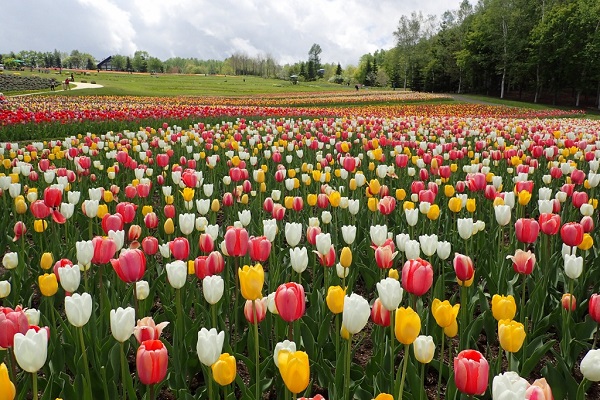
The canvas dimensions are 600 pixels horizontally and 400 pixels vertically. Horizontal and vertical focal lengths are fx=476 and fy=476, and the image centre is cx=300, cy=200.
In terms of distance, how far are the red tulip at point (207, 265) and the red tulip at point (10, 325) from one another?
83 centimetres

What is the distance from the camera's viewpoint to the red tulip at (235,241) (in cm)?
251

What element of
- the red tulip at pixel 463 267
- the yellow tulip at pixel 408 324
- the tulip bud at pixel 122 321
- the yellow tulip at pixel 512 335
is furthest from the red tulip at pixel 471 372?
the tulip bud at pixel 122 321

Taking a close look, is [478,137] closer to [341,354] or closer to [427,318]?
[427,318]

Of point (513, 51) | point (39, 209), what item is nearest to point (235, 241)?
point (39, 209)

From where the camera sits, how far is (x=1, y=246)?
4078mm

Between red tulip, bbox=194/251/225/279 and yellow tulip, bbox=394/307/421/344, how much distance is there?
3.68ft

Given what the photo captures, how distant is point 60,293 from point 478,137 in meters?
9.19

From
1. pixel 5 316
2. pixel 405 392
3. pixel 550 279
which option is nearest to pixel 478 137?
pixel 550 279

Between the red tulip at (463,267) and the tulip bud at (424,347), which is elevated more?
the red tulip at (463,267)

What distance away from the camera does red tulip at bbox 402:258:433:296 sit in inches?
76.6

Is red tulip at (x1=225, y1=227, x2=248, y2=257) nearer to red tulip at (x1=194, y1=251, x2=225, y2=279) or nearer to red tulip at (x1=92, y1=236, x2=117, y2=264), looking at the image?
red tulip at (x1=194, y1=251, x2=225, y2=279)

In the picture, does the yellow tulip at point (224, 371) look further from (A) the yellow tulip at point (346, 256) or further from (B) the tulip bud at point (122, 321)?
(A) the yellow tulip at point (346, 256)

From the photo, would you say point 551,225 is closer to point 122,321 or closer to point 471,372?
point 471,372

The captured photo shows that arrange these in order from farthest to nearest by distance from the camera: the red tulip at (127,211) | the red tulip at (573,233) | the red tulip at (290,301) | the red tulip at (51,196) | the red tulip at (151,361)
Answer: the red tulip at (51,196) → the red tulip at (127,211) → the red tulip at (573,233) → the red tulip at (290,301) → the red tulip at (151,361)
